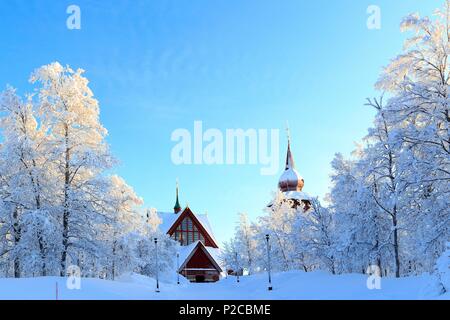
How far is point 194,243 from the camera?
59.5 metres

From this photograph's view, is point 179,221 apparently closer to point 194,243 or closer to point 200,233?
point 200,233

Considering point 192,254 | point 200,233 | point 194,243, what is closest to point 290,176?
point 200,233

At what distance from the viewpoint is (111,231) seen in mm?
27562

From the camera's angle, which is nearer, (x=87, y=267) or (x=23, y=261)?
(x=23, y=261)

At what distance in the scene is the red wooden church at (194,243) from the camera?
58344mm

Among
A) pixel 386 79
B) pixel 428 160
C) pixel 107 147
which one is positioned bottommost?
pixel 428 160

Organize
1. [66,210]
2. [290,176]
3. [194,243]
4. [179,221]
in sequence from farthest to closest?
[290,176] → [179,221] → [194,243] → [66,210]

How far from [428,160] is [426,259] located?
4.14 m

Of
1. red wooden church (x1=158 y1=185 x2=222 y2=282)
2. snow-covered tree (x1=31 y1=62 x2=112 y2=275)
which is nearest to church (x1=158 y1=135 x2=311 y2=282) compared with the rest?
red wooden church (x1=158 y1=185 x2=222 y2=282)

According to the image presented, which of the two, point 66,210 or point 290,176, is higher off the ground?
point 290,176

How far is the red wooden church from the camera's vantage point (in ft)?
191

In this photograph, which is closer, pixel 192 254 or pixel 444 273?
pixel 444 273
